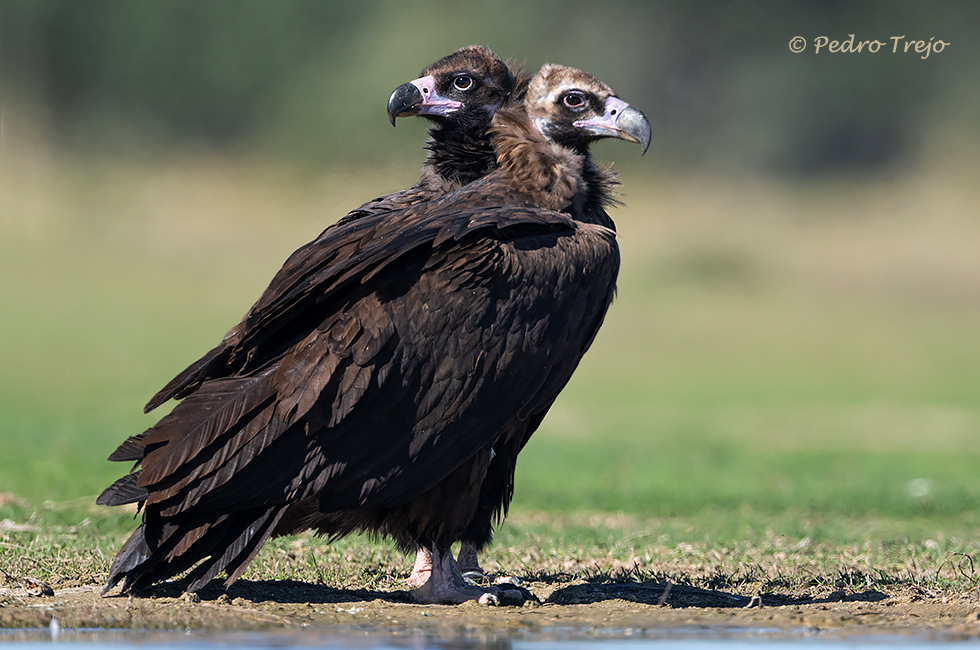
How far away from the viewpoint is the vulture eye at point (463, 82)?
739cm

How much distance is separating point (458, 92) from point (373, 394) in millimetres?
2195

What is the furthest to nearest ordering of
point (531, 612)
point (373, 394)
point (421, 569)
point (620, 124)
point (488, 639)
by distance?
point (620, 124) < point (421, 569) < point (531, 612) < point (373, 394) < point (488, 639)

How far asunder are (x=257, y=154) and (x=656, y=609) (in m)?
14.0

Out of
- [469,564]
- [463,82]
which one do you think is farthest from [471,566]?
[463,82]

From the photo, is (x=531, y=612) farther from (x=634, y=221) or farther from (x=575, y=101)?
(x=634, y=221)

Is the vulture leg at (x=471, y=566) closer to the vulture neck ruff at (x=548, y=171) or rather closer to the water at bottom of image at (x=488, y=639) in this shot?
the water at bottom of image at (x=488, y=639)

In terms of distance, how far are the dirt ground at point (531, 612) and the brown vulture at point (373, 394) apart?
0.55 ft

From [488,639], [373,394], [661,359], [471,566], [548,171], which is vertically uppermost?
[661,359]

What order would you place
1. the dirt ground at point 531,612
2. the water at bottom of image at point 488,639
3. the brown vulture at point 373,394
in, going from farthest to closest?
1. the brown vulture at point 373,394
2. the dirt ground at point 531,612
3. the water at bottom of image at point 488,639

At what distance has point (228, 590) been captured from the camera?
6129mm

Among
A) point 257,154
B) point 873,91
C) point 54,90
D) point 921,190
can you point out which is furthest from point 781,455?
point 873,91

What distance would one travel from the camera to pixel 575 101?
691cm

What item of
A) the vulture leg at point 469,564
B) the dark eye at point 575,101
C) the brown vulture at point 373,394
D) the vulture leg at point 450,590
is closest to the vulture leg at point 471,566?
the vulture leg at point 469,564

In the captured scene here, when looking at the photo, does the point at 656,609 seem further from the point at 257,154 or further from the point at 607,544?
the point at 257,154
